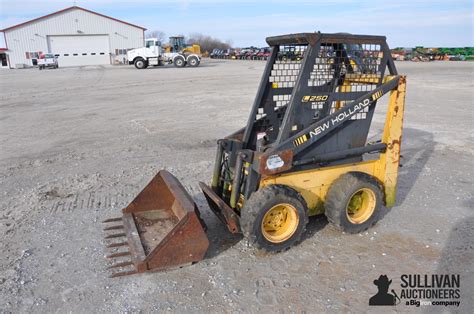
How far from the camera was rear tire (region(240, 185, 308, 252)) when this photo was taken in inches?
141

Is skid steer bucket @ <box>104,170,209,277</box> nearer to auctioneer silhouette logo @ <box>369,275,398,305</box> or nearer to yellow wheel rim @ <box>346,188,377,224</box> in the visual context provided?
auctioneer silhouette logo @ <box>369,275,398,305</box>

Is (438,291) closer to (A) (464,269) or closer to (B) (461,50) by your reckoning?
(A) (464,269)

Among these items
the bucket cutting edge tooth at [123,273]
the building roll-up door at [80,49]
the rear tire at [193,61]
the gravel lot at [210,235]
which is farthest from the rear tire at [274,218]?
the building roll-up door at [80,49]

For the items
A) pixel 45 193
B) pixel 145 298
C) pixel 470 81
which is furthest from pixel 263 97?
pixel 470 81

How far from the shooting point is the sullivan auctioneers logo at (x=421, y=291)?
3.22 metres

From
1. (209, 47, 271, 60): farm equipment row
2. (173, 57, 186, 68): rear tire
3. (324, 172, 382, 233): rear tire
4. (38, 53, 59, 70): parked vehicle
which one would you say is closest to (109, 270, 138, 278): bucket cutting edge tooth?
(324, 172, 382, 233): rear tire

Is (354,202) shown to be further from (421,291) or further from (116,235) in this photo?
(116,235)

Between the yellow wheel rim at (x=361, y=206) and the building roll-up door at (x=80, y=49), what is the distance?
149ft

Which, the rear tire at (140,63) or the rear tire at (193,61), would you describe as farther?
the rear tire at (193,61)

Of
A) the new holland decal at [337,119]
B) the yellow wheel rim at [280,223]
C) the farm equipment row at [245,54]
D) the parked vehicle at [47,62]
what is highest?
the new holland decal at [337,119]

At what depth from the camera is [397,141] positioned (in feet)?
13.9

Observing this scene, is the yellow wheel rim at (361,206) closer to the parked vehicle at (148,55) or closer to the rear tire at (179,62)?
the parked vehicle at (148,55)

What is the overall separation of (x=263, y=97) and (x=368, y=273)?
2109 mm

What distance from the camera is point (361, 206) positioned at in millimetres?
4305
